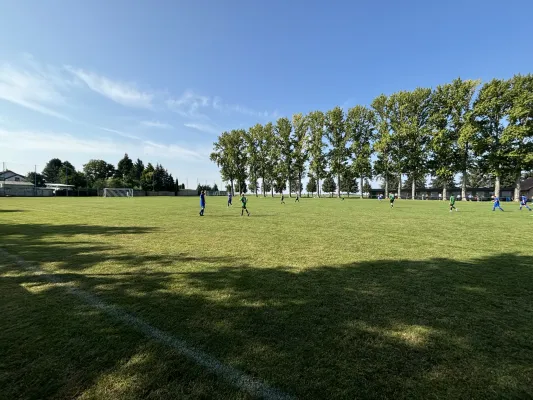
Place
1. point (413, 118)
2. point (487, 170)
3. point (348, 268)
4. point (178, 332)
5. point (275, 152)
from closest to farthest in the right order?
point (178, 332), point (348, 268), point (487, 170), point (413, 118), point (275, 152)

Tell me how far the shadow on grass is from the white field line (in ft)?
0.32

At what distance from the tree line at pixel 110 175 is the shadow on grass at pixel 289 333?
101117mm

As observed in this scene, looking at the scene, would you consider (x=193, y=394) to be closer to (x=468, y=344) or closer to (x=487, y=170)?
(x=468, y=344)

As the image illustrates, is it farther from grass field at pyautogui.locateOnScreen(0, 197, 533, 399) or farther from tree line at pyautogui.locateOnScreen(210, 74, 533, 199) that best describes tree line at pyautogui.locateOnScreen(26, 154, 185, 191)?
grass field at pyautogui.locateOnScreen(0, 197, 533, 399)

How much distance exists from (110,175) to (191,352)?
13439 centimetres

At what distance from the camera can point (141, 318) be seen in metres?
3.92

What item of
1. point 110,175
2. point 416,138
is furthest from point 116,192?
point 416,138

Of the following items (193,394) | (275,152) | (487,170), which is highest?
(275,152)

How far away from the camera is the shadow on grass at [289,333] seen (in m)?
2.62

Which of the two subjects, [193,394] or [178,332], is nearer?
[193,394]

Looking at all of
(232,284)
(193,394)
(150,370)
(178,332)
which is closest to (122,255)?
(232,284)

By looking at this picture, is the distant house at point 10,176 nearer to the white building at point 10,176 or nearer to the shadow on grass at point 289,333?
the white building at point 10,176

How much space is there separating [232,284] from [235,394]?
286cm

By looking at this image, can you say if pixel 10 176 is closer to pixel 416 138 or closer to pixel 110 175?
pixel 110 175
